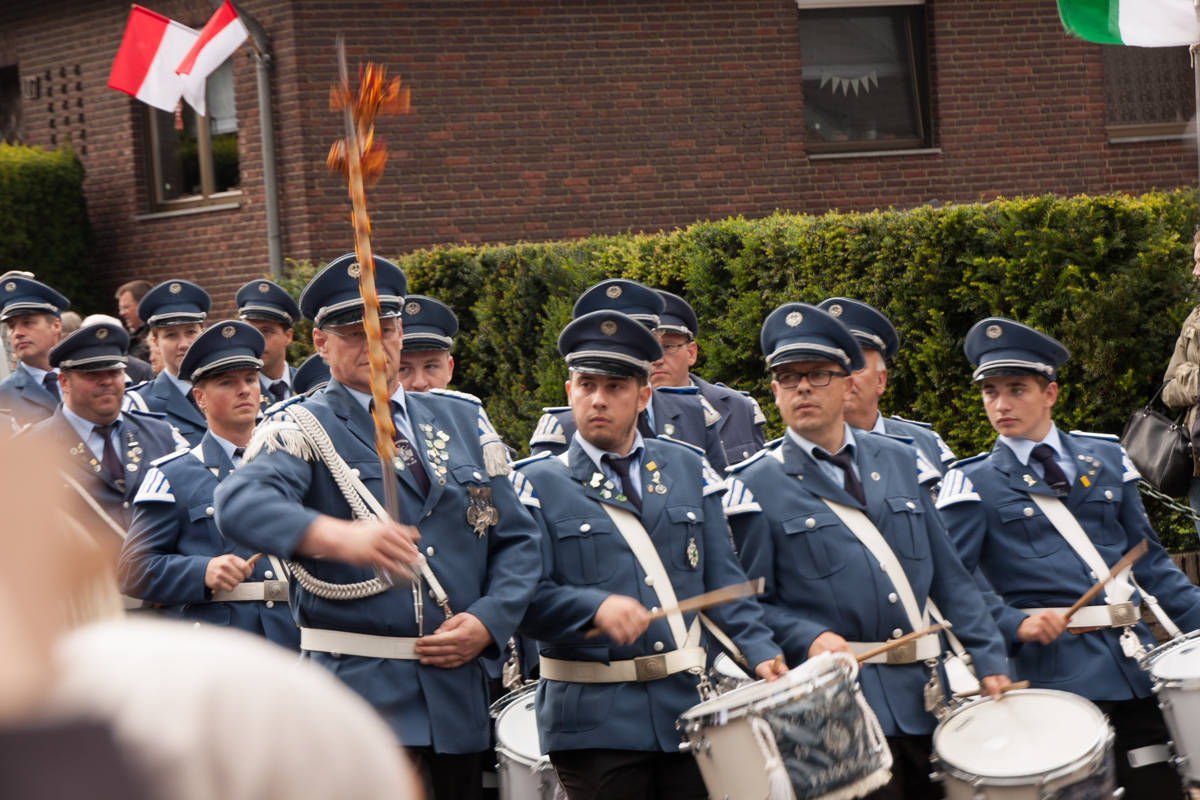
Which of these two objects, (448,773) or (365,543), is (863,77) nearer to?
(448,773)

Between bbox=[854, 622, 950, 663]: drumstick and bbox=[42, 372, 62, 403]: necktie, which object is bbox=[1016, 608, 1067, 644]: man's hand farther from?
bbox=[42, 372, 62, 403]: necktie

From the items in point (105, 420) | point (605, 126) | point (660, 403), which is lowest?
point (660, 403)

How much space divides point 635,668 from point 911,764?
106cm

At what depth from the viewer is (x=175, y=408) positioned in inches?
296

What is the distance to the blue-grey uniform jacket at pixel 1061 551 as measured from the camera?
16.6 ft

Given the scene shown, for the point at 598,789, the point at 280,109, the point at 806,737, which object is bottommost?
the point at 598,789

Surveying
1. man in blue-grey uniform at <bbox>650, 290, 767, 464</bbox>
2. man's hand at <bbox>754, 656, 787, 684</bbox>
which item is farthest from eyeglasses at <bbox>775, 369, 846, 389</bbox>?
man in blue-grey uniform at <bbox>650, 290, 767, 464</bbox>

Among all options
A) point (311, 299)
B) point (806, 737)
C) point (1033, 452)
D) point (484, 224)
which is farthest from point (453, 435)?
point (484, 224)

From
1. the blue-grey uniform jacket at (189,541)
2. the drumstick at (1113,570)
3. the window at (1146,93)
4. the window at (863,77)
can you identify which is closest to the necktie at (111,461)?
the blue-grey uniform jacket at (189,541)

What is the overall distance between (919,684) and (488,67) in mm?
11231

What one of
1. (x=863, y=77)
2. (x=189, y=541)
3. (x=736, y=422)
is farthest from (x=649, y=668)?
(x=863, y=77)

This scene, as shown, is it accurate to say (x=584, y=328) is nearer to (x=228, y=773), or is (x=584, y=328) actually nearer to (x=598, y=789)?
(x=598, y=789)

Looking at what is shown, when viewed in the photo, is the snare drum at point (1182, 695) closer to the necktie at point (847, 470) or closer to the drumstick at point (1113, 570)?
the drumstick at point (1113, 570)

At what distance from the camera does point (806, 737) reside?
3699 mm
